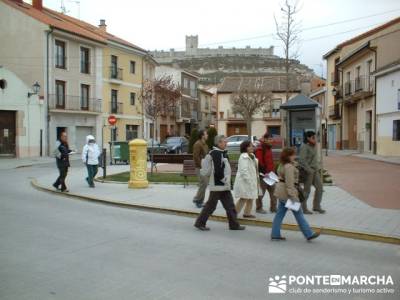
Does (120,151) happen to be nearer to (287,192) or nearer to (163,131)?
(287,192)

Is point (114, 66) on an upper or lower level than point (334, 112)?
upper

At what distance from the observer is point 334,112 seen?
142ft

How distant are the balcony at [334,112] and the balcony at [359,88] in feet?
11.5

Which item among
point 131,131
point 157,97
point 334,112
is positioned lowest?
point 131,131

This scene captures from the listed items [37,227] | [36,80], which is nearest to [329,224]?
[37,227]

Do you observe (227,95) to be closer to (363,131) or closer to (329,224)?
(363,131)

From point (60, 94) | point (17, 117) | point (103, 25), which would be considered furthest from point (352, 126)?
point (17, 117)

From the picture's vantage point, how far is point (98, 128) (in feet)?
132

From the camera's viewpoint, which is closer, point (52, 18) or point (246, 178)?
point (246, 178)

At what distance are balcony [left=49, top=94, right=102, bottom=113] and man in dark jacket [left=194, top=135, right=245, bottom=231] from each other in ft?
91.1

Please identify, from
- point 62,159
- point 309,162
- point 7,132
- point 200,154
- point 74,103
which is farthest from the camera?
point 74,103

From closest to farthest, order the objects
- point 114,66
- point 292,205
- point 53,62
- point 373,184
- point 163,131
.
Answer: point 292,205
point 373,184
point 53,62
point 114,66
point 163,131

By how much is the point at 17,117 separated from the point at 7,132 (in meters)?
1.17

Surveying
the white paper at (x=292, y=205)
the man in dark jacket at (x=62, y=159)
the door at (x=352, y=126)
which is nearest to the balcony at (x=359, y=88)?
the door at (x=352, y=126)
